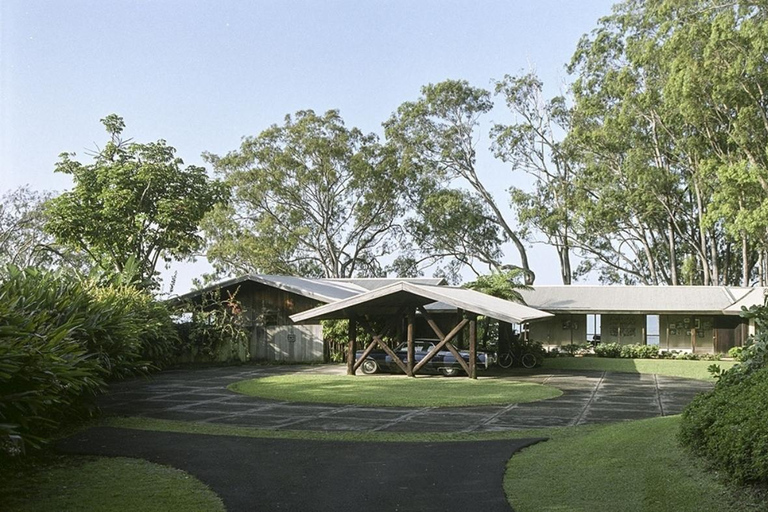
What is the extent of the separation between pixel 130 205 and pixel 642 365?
69.2 ft

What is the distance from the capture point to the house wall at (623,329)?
3575 centimetres

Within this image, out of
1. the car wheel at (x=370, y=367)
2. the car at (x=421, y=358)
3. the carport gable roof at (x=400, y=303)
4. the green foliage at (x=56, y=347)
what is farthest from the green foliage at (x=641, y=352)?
the green foliage at (x=56, y=347)

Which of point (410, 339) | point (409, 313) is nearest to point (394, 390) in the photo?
point (410, 339)

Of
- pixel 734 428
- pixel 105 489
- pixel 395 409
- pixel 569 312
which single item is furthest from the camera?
pixel 569 312

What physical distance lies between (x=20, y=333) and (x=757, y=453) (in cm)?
696

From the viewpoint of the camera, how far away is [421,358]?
23.3m

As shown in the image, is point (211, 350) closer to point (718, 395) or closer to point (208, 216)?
point (208, 216)

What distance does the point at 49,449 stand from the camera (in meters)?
9.73

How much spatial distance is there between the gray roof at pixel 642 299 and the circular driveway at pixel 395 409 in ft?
46.5

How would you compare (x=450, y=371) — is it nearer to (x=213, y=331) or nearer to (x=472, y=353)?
(x=472, y=353)

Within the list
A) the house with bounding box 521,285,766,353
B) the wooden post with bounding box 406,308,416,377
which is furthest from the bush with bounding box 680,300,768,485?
the house with bounding box 521,285,766,353

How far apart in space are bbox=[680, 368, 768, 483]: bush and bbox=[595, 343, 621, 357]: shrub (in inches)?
1012

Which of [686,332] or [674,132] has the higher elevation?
[674,132]

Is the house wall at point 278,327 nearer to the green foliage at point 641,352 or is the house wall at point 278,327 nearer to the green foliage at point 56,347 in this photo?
the green foliage at point 56,347
